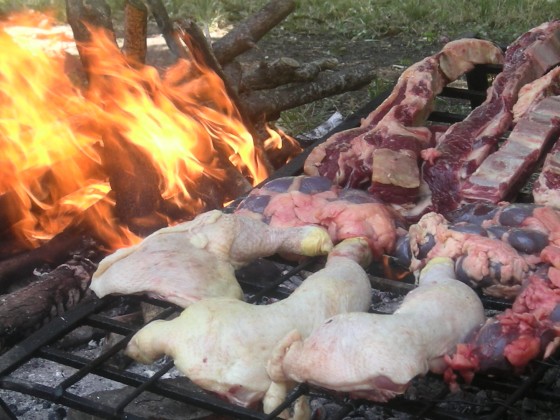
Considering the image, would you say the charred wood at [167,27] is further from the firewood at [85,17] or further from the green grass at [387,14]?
the green grass at [387,14]

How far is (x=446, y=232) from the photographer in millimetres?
3158

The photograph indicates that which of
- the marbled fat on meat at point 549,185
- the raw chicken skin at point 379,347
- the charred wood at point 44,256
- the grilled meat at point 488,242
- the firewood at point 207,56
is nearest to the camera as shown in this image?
the raw chicken skin at point 379,347

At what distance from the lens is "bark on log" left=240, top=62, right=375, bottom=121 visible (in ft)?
18.3

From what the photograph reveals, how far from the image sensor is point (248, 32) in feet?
19.2

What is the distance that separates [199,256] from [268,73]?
9.27 ft

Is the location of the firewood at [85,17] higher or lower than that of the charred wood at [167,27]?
higher

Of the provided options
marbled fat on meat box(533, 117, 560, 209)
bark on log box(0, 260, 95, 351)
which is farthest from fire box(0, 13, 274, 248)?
marbled fat on meat box(533, 117, 560, 209)

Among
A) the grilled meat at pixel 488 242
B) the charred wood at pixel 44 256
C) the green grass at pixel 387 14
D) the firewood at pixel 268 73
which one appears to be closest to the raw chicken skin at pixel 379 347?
the grilled meat at pixel 488 242

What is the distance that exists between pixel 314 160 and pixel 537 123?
1.00 meters

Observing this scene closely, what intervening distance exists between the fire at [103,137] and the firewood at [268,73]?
0.68 m

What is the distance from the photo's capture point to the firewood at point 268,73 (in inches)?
221

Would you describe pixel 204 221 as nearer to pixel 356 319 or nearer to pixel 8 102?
pixel 356 319

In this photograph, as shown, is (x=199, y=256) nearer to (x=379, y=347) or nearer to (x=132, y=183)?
(x=379, y=347)

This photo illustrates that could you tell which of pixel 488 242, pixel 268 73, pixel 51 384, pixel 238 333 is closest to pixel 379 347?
pixel 238 333
